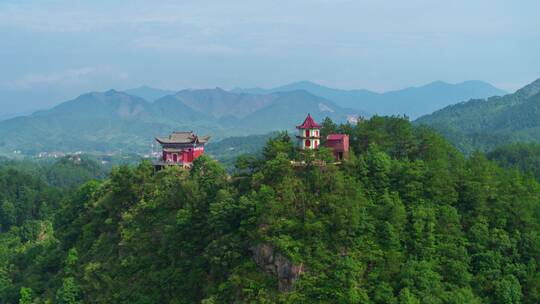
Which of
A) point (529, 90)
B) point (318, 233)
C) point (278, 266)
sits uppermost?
point (529, 90)

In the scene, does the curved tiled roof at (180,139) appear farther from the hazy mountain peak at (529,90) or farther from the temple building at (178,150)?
the hazy mountain peak at (529,90)

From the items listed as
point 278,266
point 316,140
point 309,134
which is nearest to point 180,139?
point 309,134

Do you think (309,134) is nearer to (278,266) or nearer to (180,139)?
(278,266)

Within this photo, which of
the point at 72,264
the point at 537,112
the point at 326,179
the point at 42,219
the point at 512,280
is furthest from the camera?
the point at 537,112

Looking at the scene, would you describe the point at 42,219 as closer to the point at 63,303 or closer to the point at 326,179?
the point at 63,303

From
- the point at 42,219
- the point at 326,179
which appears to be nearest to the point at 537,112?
the point at 42,219

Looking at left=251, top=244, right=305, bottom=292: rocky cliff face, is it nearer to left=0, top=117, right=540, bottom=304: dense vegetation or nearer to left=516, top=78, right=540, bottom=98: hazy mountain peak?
left=0, top=117, right=540, bottom=304: dense vegetation
